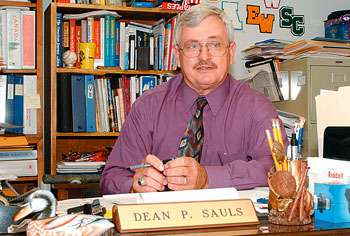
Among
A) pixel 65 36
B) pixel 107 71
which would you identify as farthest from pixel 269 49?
pixel 65 36

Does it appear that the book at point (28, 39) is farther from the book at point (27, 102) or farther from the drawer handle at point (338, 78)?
the drawer handle at point (338, 78)

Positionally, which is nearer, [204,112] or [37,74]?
[204,112]

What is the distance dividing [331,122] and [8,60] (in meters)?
2.09

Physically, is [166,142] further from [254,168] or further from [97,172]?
[97,172]

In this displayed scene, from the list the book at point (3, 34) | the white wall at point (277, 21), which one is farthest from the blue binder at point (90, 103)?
the white wall at point (277, 21)

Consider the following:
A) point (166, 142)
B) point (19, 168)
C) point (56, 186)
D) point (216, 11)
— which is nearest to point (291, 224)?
point (166, 142)

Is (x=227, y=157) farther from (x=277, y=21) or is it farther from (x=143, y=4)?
(x=277, y=21)

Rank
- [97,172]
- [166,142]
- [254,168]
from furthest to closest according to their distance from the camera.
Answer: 1. [97,172]
2. [166,142]
3. [254,168]

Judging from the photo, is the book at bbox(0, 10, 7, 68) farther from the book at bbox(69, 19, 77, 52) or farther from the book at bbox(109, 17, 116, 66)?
the book at bbox(109, 17, 116, 66)

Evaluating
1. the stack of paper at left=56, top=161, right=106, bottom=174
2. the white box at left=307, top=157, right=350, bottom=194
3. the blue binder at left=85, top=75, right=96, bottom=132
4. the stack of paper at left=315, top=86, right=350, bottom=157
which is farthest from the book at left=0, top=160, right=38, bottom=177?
the white box at left=307, top=157, right=350, bottom=194

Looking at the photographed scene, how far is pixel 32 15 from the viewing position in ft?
A: 9.23

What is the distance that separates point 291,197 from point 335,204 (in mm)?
85

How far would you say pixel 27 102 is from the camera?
9.21 feet

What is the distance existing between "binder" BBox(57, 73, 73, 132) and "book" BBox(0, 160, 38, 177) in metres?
0.27
